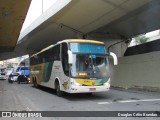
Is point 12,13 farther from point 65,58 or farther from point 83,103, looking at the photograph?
point 83,103

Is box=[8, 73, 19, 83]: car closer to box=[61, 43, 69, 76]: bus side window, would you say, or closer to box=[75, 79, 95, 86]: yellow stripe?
box=[61, 43, 69, 76]: bus side window

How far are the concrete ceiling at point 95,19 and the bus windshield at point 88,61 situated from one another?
27.5ft

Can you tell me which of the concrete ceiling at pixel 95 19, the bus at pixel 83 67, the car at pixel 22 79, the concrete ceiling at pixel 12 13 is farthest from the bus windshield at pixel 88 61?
the car at pixel 22 79

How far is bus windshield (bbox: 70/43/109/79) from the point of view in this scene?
16.4 metres

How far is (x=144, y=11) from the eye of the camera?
2703cm

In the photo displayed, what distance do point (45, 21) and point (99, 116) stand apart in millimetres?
22868

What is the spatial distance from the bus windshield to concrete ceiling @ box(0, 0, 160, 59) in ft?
27.5

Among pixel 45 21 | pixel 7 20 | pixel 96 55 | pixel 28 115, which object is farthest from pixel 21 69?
pixel 28 115

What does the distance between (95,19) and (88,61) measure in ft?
46.1

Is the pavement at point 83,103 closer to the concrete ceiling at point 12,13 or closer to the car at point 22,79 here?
the concrete ceiling at point 12,13

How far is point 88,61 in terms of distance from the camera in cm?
1655

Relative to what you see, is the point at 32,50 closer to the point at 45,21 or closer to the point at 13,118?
the point at 45,21

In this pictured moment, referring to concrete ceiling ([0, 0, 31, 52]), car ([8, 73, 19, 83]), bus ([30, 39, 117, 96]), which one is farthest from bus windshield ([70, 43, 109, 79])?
car ([8, 73, 19, 83])

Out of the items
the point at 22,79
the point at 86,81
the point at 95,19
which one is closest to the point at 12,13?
the point at 86,81
